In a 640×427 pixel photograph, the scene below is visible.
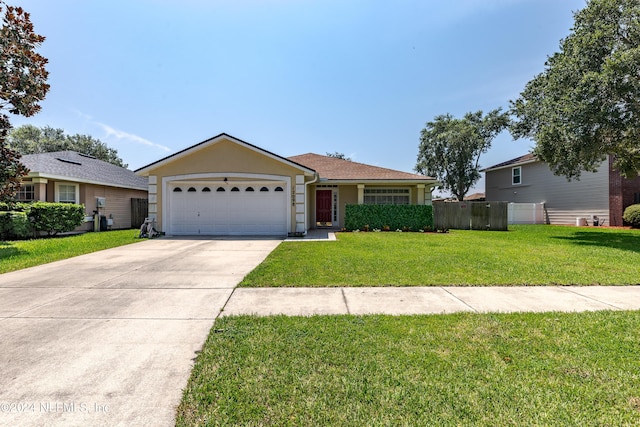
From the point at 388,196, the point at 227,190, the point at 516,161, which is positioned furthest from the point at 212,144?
the point at 516,161

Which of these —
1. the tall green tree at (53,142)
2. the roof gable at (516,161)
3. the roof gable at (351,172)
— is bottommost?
the roof gable at (351,172)

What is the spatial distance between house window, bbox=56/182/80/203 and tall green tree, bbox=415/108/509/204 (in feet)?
95.0

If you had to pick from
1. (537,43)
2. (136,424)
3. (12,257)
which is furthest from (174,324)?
(537,43)

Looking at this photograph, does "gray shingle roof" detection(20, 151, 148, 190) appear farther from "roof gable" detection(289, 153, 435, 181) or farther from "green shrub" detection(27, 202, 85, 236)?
"roof gable" detection(289, 153, 435, 181)

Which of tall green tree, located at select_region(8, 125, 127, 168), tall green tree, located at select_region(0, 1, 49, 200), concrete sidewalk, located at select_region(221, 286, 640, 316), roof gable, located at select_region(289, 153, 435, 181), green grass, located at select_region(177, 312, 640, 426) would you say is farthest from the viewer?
tall green tree, located at select_region(8, 125, 127, 168)

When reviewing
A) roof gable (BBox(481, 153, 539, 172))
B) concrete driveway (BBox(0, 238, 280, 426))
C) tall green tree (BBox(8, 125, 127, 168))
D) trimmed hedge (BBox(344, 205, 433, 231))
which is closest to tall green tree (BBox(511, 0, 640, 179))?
trimmed hedge (BBox(344, 205, 433, 231))

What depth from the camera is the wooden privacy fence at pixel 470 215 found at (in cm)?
1641

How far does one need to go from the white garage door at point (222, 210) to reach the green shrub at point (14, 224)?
5.28m

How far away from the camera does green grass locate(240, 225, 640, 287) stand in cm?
569

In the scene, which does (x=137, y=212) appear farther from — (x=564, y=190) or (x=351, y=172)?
(x=564, y=190)

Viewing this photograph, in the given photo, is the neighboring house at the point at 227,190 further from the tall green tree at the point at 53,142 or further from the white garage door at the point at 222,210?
the tall green tree at the point at 53,142

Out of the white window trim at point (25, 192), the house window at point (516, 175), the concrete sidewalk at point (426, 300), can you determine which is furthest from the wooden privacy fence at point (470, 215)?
the white window trim at point (25, 192)

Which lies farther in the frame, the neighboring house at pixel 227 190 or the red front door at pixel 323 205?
the red front door at pixel 323 205

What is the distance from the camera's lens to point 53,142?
34125 millimetres
